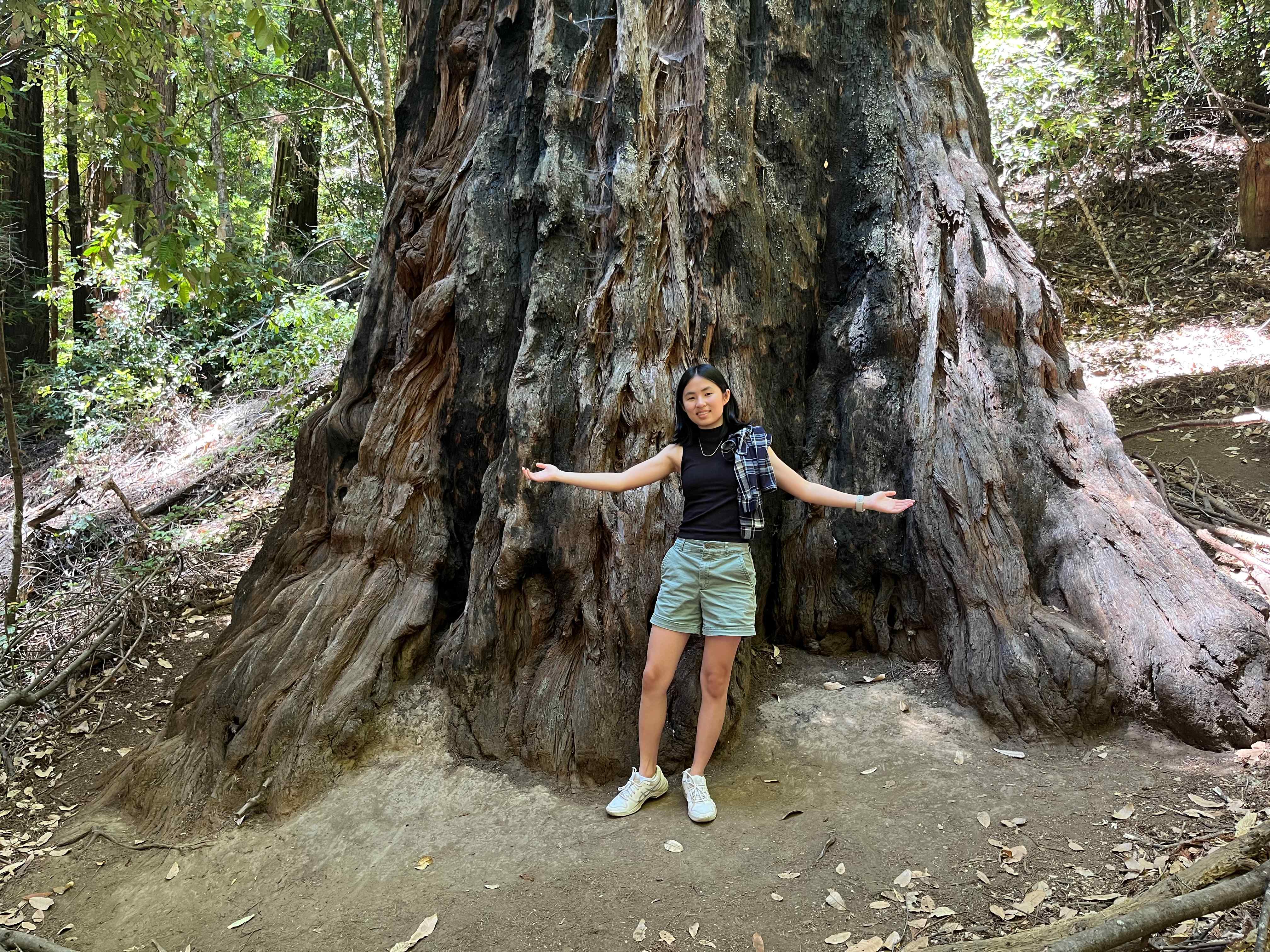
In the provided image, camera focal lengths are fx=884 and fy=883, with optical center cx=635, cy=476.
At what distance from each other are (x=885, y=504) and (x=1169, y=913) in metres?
1.67

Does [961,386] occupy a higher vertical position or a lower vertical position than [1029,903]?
higher

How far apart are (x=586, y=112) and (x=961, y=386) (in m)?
2.33

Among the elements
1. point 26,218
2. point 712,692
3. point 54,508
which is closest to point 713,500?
point 712,692

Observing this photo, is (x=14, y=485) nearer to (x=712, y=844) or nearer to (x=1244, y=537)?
(x=712, y=844)

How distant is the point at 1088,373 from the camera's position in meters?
8.38

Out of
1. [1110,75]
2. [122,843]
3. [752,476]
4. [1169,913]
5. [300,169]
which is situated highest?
[1110,75]

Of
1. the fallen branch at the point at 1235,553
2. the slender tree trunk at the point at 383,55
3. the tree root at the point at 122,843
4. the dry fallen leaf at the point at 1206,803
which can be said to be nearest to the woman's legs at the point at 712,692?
the dry fallen leaf at the point at 1206,803

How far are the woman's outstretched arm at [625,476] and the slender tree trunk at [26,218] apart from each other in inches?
398

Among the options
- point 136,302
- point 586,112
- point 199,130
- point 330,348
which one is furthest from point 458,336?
point 136,302

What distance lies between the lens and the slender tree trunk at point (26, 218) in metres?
11.1

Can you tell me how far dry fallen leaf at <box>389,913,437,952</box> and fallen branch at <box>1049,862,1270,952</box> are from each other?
203 cm

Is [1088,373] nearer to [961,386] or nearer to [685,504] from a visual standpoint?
[961,386]

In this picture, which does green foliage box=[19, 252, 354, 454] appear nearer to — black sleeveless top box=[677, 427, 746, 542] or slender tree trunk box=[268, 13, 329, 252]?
slender tree trunk box=[268, 13, 329, 252]

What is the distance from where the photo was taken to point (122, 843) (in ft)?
13.1
